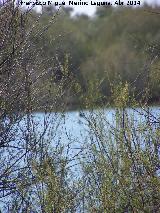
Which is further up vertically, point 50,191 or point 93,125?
point 93,125

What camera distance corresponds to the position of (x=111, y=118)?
521 centimetres

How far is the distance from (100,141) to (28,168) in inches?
26.9

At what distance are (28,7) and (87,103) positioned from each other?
104 centimetres

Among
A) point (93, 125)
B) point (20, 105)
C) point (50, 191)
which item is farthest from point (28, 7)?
point (50, 191)

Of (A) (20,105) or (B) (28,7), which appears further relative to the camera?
(A) (20,105)

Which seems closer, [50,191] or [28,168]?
[50,191]

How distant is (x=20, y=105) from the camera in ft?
16.1

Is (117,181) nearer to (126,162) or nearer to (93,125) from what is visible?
(126,162)

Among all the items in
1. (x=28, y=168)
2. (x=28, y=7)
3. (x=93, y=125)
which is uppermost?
(x=28, y=7)

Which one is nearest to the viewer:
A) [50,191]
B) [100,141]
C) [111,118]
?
[50,191]

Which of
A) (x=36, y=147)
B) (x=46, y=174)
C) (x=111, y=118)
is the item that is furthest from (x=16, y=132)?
(x=111, y=118)

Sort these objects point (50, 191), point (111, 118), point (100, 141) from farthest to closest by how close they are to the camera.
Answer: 1. point (111, 118)
2. point (100, 141)
3. point (50, 191)

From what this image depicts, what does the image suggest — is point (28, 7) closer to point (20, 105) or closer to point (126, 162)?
point (20, 105)

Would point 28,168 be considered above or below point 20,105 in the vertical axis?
below
